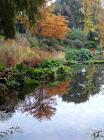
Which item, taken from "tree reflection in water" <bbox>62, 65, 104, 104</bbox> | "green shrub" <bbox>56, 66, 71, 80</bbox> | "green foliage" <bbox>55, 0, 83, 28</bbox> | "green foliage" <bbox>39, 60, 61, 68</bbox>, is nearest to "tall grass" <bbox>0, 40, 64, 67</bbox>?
"green foliage" <bbox>39, 60, 61, 68</bbox>

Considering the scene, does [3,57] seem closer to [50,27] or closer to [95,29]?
[50,27]

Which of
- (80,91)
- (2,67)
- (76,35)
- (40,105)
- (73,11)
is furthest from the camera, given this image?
(73,11)

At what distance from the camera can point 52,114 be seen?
36.0 ft

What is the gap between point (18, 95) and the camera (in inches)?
559

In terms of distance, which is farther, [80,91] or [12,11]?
[80,91]

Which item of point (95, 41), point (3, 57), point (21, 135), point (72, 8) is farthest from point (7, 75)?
point (72, 8)

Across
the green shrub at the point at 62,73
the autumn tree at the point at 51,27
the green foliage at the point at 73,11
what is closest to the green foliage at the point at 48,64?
the green shrub at the point at 62,73

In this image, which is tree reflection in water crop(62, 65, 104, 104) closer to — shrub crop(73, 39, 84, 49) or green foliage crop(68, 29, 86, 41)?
shrub crop(73, 39, 84, 49)

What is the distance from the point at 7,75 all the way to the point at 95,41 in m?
33.1

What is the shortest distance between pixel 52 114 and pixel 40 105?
140cm

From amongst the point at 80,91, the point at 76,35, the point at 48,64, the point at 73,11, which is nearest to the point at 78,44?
the point at 76,35

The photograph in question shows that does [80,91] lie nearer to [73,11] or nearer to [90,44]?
[90,44]

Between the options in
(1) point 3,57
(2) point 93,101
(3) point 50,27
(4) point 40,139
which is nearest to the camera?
(4) point 40,139

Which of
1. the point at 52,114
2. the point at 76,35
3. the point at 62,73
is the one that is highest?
the point at 52,114
